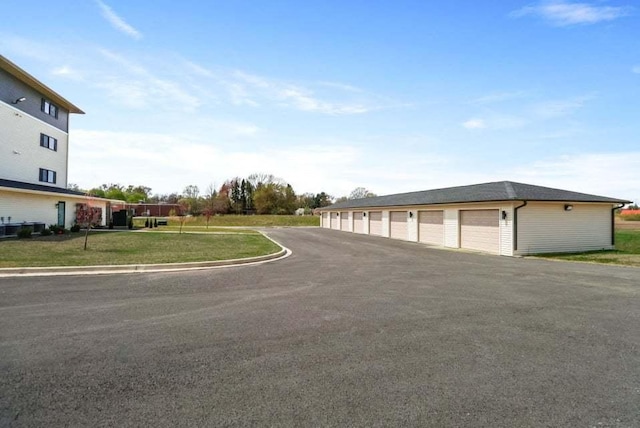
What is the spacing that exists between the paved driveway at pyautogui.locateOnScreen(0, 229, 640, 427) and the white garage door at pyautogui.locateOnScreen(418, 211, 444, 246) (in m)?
14.1

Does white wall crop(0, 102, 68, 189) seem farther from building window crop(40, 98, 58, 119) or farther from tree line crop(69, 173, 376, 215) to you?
tree line crop(69, 173, 376, 215)

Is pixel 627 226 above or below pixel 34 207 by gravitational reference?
below

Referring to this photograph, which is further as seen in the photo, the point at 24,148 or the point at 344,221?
the point at 344,221

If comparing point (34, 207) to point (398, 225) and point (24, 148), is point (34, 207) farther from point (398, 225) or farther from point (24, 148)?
point (398, 225)

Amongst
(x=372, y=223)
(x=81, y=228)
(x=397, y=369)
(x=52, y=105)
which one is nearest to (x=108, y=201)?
(x=81, y=228)

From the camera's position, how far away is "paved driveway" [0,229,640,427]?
10.4ft

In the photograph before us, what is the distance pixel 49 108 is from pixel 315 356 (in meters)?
31.5

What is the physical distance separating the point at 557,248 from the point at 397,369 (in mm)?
18087

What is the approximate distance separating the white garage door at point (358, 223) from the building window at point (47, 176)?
1028 inches

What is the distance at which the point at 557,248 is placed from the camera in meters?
18.2

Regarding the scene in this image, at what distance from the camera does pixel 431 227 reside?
2378 cm

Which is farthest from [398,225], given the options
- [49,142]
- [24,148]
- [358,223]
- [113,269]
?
[49,142]

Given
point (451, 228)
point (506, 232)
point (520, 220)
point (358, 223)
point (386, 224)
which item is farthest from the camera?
point (358, 223)

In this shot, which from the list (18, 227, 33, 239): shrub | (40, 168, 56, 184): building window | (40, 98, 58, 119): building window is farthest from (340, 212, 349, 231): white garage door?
(18, 227, 33, 239): shrub
